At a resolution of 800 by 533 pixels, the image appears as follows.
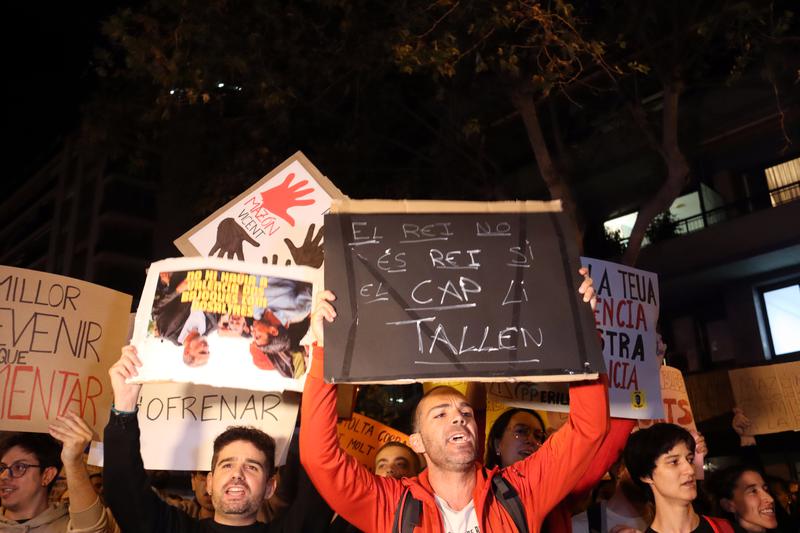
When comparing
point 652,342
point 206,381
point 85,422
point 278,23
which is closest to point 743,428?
point 652,342

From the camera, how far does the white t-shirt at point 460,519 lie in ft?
9.87

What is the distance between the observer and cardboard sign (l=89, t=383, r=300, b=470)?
13.5 feet

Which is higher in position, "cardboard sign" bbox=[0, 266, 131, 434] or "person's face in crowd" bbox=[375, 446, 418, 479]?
"cardboard sign" bbox=[0, 266, 131, 434]

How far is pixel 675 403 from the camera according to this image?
5.50m

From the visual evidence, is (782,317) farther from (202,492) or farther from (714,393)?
(202,492)

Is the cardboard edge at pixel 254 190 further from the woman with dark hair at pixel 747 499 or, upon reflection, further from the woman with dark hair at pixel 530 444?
the woman with dark hair at pixel 747 499

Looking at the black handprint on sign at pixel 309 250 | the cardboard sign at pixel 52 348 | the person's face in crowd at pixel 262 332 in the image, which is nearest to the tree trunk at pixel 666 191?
the black handprint on sign at pixel 309 250

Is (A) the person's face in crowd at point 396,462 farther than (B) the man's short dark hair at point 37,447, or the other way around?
(A) the person's face in crowd at point 396,462

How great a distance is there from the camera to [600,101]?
16.3m

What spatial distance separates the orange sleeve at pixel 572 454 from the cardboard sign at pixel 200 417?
1.51m

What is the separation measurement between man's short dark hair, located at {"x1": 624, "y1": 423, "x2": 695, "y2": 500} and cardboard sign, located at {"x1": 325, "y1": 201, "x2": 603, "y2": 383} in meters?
1.25

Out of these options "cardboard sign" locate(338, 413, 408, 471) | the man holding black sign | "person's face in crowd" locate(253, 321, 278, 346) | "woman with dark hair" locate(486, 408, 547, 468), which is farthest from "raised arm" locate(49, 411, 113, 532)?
"cardboard sign" locate(338, 413, 408, 471)

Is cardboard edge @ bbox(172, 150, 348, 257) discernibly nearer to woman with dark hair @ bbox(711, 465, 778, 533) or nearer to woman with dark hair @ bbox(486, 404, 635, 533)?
woman with dark hair @ bbox(486, 404, 635, 533)

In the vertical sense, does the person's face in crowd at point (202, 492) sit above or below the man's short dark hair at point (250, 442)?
below
